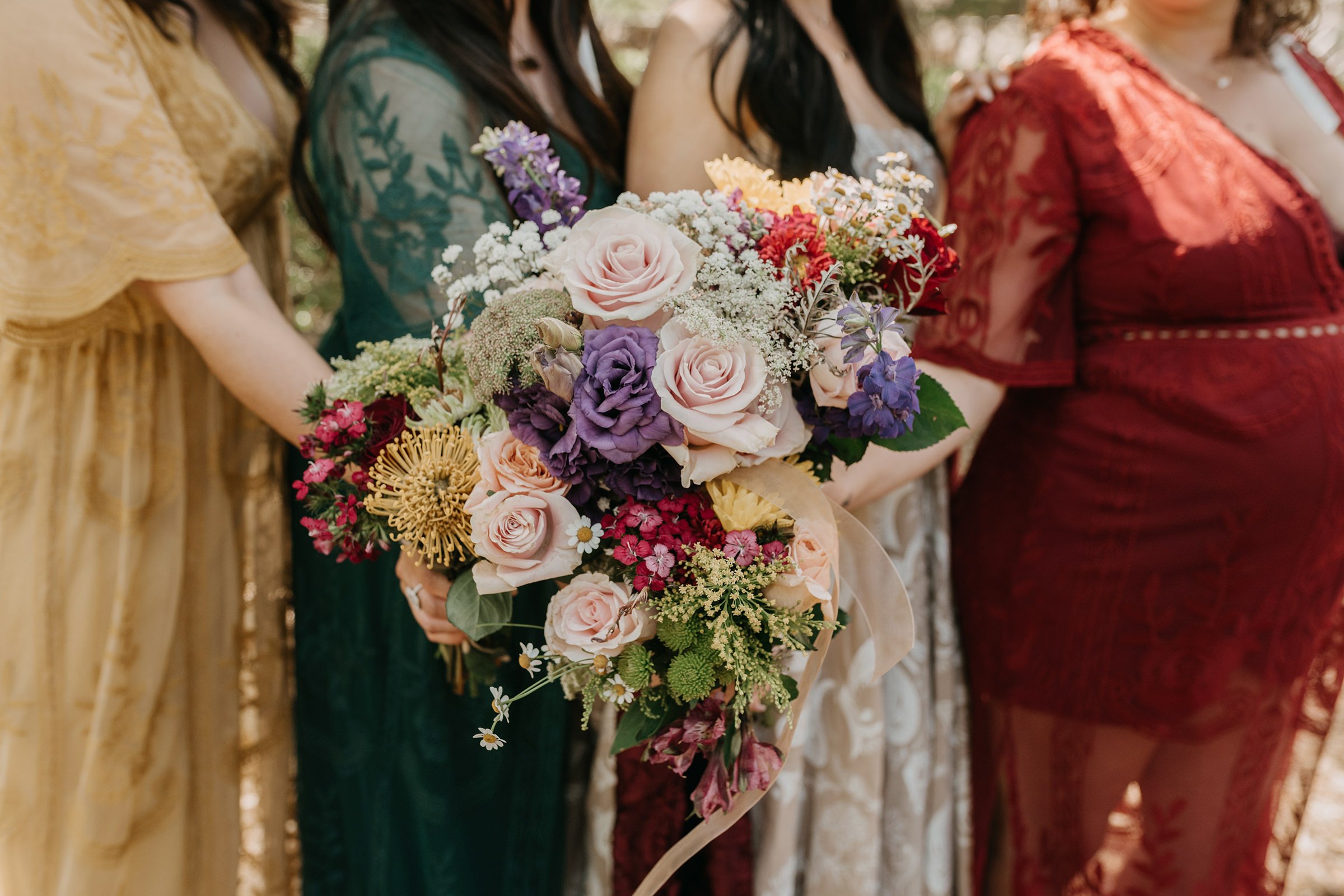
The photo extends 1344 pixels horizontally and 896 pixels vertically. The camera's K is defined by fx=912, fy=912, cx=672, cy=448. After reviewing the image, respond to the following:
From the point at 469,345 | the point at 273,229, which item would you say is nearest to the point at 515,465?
the point at 469,345

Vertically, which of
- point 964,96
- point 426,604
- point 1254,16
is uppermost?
point 1254,16

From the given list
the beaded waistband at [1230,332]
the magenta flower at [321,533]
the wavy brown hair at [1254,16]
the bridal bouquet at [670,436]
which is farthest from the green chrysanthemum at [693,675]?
the wavy brown hair at [1254,16]

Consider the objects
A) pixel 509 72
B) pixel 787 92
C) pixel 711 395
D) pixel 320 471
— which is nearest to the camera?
pixel 711 395

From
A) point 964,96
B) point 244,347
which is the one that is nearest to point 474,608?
point 244,347

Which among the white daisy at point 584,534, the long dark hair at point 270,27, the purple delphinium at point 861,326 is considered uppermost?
the long dark hair at point 270,27

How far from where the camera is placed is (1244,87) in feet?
5.90

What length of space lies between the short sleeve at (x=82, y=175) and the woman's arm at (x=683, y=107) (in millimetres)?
707

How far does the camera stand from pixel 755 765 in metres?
1.09

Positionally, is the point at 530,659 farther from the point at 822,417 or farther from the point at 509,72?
the point at 509,72

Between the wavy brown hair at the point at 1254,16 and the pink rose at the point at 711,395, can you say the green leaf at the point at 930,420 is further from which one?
the wavy brown hair at the point at 1254,16

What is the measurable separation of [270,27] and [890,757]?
75.1 inches

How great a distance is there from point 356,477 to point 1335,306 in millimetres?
1729

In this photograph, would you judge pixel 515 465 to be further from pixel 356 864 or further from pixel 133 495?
pixel 356 864

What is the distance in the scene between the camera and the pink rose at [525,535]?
3.17 feet
